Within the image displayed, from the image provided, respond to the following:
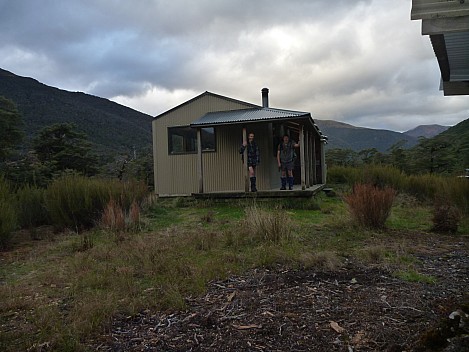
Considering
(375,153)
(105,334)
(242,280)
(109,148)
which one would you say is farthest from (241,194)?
(109,148)

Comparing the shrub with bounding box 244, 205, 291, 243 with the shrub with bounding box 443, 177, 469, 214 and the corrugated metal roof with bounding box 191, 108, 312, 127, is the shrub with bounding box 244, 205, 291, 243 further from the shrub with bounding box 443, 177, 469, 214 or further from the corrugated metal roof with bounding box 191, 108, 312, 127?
the corrugated metal roof with bounding box 191, 108, 312, 127

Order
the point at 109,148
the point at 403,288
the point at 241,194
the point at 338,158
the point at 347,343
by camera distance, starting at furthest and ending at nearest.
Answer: the point at 109,148 → the point at 338,158 → the point at 241,194 → the point at 403,288 → the point at 347,343

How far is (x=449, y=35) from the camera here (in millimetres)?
4457

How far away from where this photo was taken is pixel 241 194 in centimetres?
1076

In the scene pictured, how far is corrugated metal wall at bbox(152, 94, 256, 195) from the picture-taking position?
1262cm

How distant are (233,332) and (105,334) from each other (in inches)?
36.6

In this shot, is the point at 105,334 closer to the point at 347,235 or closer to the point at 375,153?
the point at 347,235

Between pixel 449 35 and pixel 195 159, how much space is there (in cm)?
949

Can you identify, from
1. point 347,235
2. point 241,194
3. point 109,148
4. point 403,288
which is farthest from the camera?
point 109,148

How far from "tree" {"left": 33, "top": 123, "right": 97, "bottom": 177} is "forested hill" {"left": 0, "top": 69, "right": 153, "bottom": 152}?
15779 mm

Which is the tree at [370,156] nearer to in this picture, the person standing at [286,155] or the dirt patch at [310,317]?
the person standing at [286,155]

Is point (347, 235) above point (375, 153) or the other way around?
the other way around

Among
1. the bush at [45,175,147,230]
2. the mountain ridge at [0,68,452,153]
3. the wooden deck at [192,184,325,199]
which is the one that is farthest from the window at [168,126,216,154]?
the mountain ridge at [0,68,452,153]

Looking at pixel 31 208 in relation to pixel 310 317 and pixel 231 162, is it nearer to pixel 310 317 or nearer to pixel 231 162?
pixel 231 162
